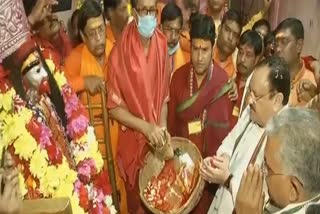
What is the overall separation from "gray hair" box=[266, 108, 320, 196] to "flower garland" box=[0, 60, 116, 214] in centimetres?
137

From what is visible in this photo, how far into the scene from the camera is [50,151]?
11.2 ft

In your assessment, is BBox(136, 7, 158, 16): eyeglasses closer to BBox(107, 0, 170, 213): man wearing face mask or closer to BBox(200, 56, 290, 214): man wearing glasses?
BBox(107, 0, 170, 213): man wearing face mask

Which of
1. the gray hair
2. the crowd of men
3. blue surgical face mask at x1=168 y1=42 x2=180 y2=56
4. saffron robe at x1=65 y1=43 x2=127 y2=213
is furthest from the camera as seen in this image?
blue surgical face mask at x1=168 y1=42 x2=180 y2=56

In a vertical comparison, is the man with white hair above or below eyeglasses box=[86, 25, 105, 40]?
above

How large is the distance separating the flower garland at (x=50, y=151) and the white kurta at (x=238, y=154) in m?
0.68

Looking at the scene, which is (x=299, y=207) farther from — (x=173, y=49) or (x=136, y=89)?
(x=173, y=49)

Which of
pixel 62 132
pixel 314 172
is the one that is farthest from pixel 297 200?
pixel 62 132

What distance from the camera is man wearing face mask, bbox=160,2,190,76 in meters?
5.00

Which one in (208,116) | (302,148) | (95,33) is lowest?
(208,116)

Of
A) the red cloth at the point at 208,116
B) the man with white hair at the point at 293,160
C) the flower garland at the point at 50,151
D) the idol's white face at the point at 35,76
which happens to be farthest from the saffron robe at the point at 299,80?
the man with white hair at the point at 293,160

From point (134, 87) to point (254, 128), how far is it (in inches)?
47.7

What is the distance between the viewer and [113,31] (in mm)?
4859

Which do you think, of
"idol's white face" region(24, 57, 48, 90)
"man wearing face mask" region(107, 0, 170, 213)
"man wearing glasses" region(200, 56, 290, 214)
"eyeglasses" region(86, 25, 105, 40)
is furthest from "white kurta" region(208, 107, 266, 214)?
"eyeglasses" region(86, 25, 105, 40)

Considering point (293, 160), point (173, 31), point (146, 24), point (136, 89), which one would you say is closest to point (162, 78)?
point (136, 89)
